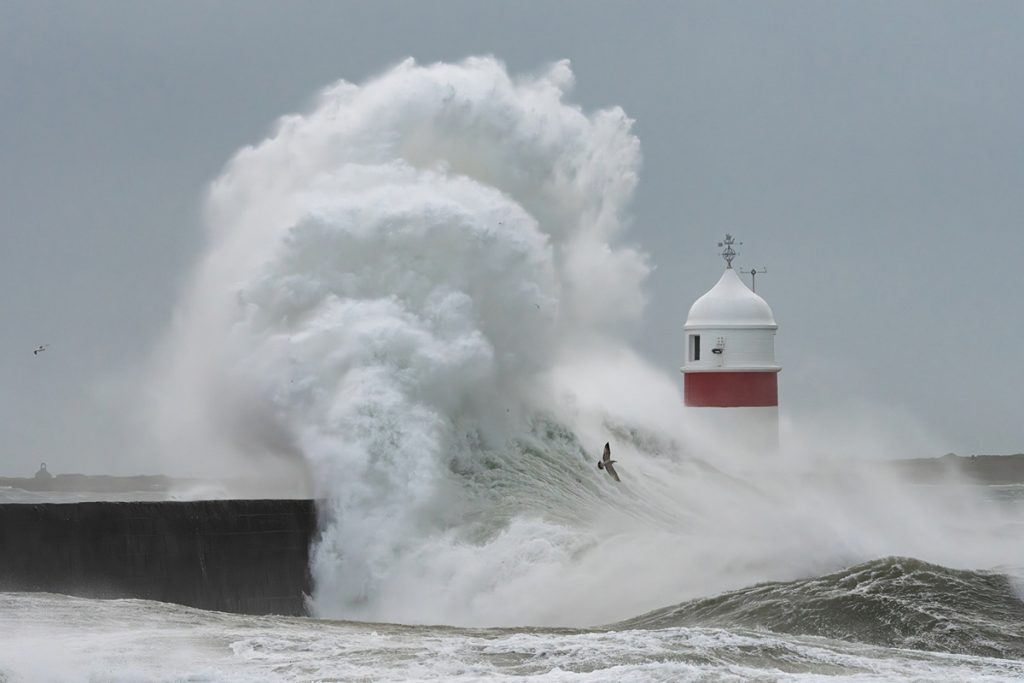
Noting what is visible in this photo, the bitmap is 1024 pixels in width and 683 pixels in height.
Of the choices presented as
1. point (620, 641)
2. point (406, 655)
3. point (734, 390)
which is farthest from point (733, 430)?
point (406, 655)

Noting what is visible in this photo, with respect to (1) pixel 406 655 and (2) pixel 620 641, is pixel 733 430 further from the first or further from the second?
(1) pixel 406 655

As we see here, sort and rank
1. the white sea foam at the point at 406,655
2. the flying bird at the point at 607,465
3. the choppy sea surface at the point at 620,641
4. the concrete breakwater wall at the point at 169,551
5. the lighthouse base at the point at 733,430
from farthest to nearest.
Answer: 1. the lighthouse base at the point at 733,430
2. the flying bird at the point at 607,465
3. the concrete breakwater wall at the point at 169,551
4. the choppy sea surface at the point at 620,641
5. the white sea foam at the point at 406,655

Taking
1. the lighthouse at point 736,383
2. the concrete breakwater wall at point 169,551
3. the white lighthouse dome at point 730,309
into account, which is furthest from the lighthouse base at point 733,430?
the concrete breakwater wall at point 169,551

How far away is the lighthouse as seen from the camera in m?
20.6

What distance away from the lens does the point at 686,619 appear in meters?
12.2

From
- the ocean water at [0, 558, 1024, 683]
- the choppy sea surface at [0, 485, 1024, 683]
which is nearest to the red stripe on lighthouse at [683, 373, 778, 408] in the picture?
the choppy sea surface at [0, 485, 1024, 683]

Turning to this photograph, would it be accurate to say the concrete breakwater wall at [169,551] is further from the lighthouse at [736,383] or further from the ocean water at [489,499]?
the lighthouse at [736,383]

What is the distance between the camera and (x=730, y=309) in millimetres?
20812

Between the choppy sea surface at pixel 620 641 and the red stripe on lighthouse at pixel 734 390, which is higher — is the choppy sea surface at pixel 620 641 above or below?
below

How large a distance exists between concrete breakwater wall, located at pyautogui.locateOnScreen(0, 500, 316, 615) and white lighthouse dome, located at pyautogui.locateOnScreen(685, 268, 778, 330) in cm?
807

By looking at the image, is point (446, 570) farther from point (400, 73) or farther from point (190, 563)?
point (400, 73)

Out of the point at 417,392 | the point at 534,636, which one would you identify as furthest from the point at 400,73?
the point at 534,636

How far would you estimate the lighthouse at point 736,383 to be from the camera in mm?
20562

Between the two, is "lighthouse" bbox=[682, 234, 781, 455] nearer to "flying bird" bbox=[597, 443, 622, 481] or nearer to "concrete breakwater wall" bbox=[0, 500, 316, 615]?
"flying bird" bbox=[597, 443, 622, 481]
